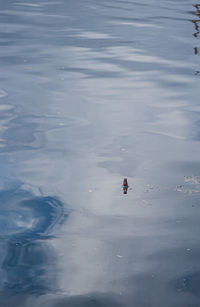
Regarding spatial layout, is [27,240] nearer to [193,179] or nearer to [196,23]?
[193,179]

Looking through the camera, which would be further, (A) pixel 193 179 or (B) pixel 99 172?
(B) pixel 99 172

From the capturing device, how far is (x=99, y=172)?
18.9 ft

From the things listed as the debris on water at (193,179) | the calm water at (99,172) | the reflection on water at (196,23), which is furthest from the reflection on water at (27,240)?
the reflection on water at (196,23)

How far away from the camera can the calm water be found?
401cm

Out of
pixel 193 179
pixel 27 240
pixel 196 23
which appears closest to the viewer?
pixel 27 240

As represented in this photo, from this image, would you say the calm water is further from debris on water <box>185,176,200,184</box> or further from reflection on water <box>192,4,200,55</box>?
reflection on water <box>192,4,200,55</box>

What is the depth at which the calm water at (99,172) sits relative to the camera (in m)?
4.01

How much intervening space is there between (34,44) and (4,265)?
7.36 metres

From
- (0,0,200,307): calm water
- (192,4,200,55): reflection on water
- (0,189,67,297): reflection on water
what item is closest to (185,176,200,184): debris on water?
(0,0,200,307): calm water

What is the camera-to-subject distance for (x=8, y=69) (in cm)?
912

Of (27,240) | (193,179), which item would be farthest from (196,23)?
(27,240)

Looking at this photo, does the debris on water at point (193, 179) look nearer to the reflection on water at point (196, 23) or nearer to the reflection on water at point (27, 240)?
the reflection on water at point (27, 240)

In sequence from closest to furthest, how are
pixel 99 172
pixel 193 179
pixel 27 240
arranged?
pixel 27 240
pixel 193 179
pixel 99 172

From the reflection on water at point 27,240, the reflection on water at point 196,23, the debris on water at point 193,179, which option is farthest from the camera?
the reflection on water at point 196,23
